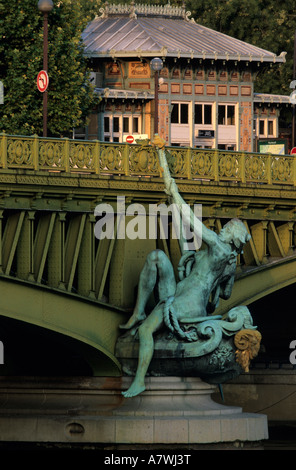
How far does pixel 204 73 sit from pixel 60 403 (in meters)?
42.8

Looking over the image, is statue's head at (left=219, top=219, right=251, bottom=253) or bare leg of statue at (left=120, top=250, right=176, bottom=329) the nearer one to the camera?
bare leg of statue at (left=120, top=250, right=176, bottom=329)

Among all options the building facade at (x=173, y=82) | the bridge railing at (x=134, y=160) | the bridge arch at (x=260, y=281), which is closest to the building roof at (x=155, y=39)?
the building facade at (x=173, y=82)

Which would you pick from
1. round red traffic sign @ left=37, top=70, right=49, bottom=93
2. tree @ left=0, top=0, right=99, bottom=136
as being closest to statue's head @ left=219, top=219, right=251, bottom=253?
round red traffic sign @ left=37, top=70, right=49, bottom=93

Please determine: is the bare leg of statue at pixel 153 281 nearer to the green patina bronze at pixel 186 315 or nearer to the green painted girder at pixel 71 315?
the green patina bronze at pixel 186 315

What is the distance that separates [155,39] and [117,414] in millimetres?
42446

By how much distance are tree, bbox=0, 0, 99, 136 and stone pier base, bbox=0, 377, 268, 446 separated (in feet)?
74.7

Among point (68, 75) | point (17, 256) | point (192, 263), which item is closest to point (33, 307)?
point (17, 256)

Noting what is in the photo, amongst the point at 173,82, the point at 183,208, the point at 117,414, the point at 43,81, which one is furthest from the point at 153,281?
the point at 173,82

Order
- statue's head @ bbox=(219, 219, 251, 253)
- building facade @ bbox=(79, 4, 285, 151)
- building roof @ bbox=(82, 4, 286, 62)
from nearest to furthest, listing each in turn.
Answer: statue's head @ bbox=(219, 219, 251, 253) < building roof @ bbox=(82, 4, 286, 62) < building facade @ bbox=(79, 4, 285, 151)

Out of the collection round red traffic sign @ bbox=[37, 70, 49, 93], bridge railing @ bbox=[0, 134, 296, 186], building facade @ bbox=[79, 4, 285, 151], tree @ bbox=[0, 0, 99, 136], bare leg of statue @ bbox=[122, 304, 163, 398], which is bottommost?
bare leg of statue @ bbox=[122, 304, 163, 398]

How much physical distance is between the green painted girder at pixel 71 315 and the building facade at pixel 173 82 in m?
38.0

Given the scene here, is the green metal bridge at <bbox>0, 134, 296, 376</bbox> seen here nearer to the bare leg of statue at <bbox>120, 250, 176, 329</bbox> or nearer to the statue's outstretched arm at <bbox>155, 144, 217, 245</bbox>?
the bare leg of statue at <bbox>120, 250, 176, 329</bbox>

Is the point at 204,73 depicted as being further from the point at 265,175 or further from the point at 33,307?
the point at 33,307

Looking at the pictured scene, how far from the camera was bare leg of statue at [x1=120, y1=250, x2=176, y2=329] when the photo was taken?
51594mm
